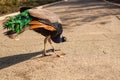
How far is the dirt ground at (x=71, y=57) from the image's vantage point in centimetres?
668

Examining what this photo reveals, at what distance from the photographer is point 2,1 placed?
1788cm

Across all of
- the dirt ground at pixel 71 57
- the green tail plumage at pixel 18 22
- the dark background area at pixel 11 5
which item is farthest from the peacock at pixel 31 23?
the dark background area at pixel 11 5

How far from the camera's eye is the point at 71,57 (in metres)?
7.74

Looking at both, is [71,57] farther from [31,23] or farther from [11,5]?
[11,5]

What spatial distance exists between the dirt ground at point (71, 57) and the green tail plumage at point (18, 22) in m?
0.99

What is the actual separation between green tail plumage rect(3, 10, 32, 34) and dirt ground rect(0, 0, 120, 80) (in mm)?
991

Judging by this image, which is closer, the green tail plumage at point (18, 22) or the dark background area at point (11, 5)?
the green tail plumage at point (18, 22)

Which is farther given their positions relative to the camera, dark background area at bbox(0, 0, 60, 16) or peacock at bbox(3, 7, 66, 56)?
dark background area at bbox(0, 0, 60, 16)

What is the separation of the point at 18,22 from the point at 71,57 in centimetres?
175

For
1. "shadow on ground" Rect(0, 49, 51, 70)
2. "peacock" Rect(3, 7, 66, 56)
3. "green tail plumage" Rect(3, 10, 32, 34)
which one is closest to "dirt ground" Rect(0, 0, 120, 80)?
"shadow on ground" Rect(0, 49, 51, 70)

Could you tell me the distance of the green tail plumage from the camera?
6.67 m

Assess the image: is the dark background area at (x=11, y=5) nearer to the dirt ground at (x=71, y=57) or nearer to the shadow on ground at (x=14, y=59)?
the dirt ground at (x=71, y=57)

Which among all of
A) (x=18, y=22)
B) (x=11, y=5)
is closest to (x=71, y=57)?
(x=18, y=22)

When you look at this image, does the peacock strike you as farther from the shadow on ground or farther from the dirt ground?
the shadow on ground
